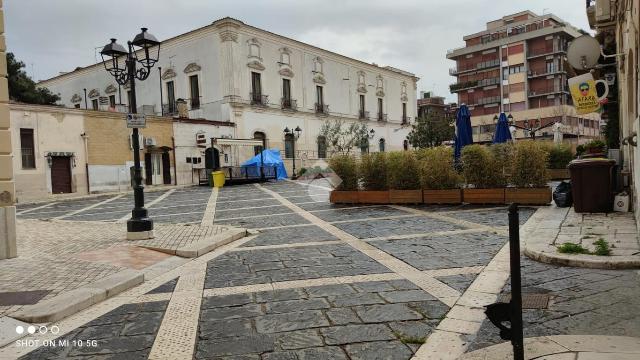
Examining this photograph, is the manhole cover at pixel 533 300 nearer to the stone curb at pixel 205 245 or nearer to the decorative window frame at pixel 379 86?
the stone curb at pixel 205 245

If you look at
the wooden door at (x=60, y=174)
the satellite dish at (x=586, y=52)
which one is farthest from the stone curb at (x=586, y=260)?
the wooden door at (x=60, y=174)

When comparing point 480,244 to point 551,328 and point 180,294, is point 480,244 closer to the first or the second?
point 551,328

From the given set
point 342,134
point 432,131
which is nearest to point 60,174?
point 342,134

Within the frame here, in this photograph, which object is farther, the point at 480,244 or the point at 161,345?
the point at 480,244

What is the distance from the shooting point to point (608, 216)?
24.9 ft

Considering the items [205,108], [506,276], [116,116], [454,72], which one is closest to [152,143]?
[116,116]

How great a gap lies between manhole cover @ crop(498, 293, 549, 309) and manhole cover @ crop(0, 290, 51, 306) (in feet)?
14.5

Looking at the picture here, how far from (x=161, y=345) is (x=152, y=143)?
25.6 metres

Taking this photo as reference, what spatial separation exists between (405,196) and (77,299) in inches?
341

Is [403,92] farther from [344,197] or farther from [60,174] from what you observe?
[344,197]

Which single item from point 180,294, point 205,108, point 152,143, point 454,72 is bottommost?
point 180,294

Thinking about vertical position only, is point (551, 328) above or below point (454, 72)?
below

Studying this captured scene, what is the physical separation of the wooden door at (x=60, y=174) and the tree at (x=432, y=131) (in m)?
30.6

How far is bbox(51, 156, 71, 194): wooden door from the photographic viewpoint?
76.9 ft
